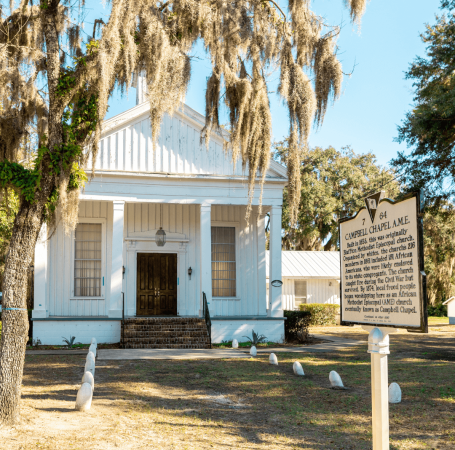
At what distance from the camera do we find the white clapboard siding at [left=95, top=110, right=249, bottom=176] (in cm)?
1491

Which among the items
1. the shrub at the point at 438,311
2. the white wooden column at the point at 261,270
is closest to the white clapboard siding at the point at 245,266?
the white wooden column at the point at 261,270

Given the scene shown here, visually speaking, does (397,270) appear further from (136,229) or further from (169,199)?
(136,229)

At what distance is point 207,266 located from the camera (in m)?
14.8

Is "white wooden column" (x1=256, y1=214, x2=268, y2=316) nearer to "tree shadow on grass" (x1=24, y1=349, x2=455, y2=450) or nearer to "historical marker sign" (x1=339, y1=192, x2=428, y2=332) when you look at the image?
"tree shadow on grass" (x1=24, y1=349, x2=455, y2=450)

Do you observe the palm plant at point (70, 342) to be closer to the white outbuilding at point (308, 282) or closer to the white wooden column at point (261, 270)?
the white wooden column at point (261, 270)

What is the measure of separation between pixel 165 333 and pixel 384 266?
34.6ft

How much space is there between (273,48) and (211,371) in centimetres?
596

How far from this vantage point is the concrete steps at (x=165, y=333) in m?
13.7

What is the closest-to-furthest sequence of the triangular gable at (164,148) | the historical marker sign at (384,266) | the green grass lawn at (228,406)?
the historical marker sign at (384,266) < the green grass lawn at (228,406) < the triangular gable at (164,148)

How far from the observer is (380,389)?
414 centimetres

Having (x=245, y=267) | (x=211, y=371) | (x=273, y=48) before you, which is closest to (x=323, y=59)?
(x=273, y=48)

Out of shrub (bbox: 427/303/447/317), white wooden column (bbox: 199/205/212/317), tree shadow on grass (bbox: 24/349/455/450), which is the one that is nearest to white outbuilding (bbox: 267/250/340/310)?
shrub (bbox: 427/303/447/317)

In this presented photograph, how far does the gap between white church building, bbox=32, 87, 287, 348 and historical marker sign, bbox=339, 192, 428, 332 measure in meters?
9.76

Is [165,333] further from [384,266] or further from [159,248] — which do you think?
[384,266]
